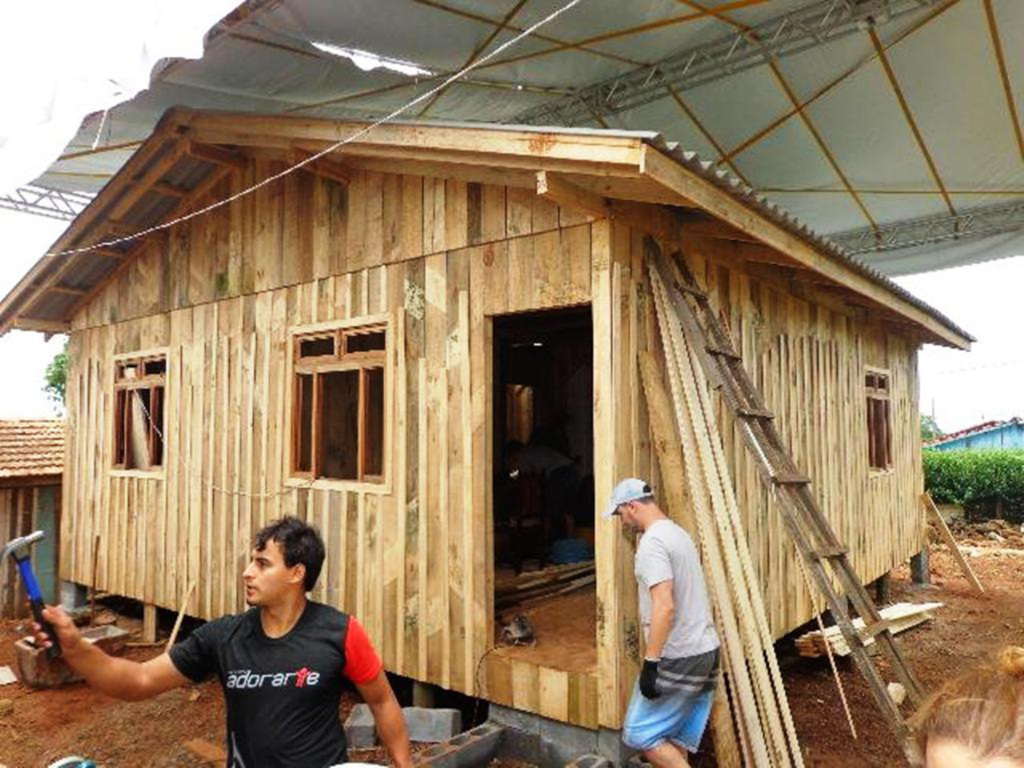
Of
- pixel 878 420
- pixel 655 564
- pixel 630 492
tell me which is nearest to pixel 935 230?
pixel 878 420

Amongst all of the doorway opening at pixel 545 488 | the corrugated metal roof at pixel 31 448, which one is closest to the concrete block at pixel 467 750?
the doorway opening at pixel 545 488

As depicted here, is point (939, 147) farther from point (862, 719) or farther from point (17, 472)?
point (17, 472)

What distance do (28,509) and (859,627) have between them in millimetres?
11895

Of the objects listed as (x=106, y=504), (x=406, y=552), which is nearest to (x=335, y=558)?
(x=406, y=552)

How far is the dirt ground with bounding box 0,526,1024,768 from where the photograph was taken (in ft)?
19.8

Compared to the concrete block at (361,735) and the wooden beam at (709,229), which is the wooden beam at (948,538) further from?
the concrete block at (361,735)

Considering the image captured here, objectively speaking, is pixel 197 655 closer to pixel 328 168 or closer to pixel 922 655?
pixel 328 168

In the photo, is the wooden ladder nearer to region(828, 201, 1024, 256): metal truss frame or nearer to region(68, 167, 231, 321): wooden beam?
region(68, 167, 231, 321): wooden beam

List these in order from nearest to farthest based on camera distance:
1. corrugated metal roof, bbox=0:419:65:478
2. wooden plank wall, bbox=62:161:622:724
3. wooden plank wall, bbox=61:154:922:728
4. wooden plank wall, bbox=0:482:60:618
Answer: wooden plank wall, bbox=61:154:922:728 → wooden plank wall, bbox=62:161:622:724 → wooden plank wall, bbox=0:482:60:618 → corrugated metal roof, bbox=0:419:65:478

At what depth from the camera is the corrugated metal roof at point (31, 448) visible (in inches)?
462

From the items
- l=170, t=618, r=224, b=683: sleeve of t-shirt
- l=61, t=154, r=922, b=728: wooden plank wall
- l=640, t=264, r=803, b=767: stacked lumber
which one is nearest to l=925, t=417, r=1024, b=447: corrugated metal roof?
l=61, t=154, r=922, b=728: wooden plank wall

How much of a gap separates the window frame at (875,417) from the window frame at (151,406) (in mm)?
8822

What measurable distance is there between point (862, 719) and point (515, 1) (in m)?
7.61

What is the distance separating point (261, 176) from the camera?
25.6ft
